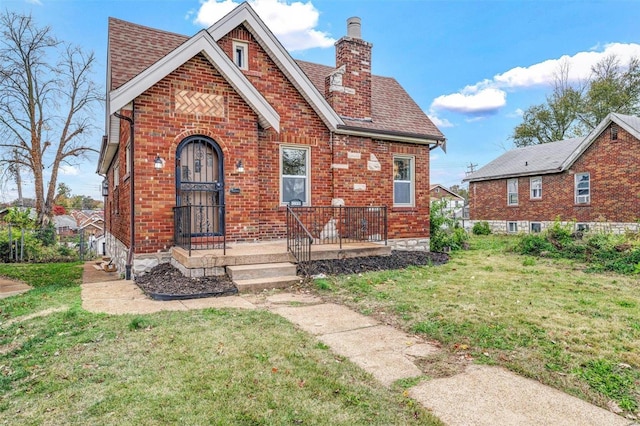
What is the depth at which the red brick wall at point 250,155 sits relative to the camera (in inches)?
313

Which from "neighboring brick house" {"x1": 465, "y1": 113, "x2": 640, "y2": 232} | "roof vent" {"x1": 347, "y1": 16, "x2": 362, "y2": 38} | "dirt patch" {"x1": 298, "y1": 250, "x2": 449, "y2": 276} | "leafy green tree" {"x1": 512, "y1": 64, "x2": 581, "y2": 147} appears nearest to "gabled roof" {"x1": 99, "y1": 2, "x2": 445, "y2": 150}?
"roof vent" {"x1": 347, "y1": 16, "x2": 362, "y2": 38}

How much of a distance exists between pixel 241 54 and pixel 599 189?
1754 cm

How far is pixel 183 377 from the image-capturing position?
325 cm

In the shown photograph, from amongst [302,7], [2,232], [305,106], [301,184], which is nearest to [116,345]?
[301,184]

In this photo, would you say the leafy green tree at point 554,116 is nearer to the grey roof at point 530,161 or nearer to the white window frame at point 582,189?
the grey roof at point 530,161

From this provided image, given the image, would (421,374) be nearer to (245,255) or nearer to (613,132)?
(245,255)

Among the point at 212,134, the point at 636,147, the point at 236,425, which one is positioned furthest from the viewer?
the point at 636,147

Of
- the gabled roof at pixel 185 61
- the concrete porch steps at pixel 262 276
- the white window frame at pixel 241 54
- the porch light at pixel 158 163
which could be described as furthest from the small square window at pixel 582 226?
the porch light at pixel 158 163

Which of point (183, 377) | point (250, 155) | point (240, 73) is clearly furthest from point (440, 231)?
point (183, 377)

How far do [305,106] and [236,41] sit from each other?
7.35ft

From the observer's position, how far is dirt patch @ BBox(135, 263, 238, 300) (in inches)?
248

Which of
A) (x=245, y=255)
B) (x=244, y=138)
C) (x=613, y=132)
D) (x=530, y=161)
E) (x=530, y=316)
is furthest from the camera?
(x=530, y=161)

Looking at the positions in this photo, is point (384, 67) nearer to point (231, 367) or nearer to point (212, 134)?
point (212, 134)

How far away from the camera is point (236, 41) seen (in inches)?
374
